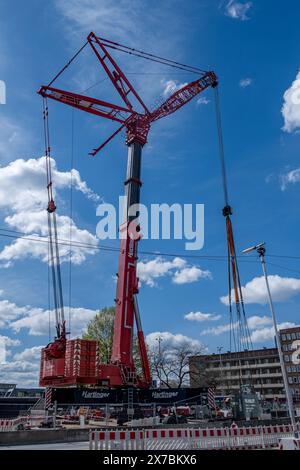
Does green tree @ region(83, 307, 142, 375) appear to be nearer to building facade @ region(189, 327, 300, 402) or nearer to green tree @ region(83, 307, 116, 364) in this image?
green tree @ region(83, 307, 116, 364)

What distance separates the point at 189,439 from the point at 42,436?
28.8 feet

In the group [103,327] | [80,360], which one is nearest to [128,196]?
[80,360]

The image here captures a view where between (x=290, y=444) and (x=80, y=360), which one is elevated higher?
(x=80, y=360)

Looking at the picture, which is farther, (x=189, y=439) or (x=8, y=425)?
(x=8, y=425)

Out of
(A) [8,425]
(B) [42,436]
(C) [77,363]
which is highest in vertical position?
(C) [77,363]

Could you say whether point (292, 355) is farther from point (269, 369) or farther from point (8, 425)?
point (8, 425)

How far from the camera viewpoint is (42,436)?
20.3 metres

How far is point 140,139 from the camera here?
34.8 m

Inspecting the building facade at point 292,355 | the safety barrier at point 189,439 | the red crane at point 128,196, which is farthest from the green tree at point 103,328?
the building facade at point 292,355

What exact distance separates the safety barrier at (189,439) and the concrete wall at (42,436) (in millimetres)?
7753

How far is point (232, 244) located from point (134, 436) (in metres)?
12.3

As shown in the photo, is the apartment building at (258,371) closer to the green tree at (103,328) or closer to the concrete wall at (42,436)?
the green tree at (103,328)
